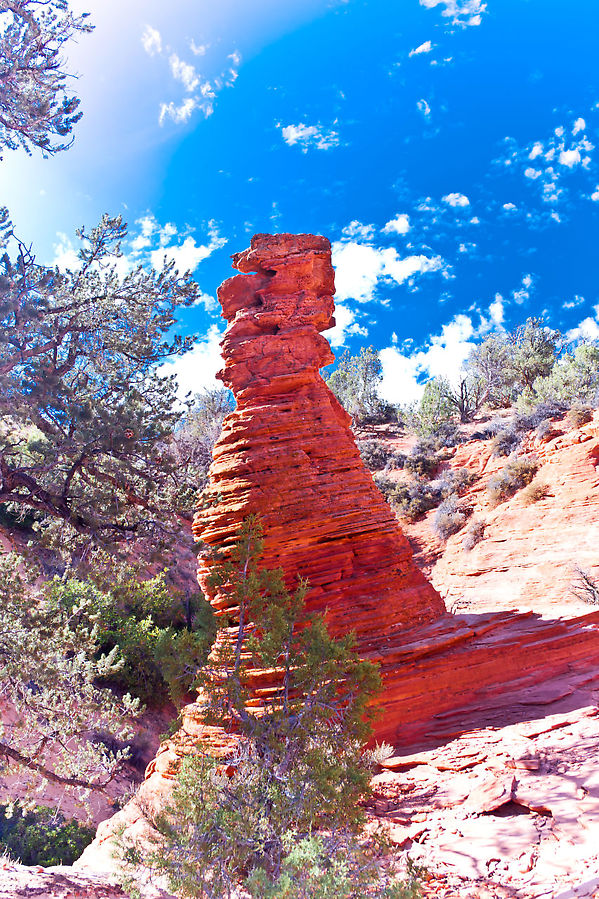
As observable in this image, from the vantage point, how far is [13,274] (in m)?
6.05

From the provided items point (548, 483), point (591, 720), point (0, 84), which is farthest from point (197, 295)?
point (548, 483)

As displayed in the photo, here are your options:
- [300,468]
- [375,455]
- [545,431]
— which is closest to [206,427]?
[375,455]

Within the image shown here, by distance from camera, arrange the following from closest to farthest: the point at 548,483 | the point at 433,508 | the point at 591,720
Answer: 1. the point at 591,720
2. the point at 548,483
3. the point at 433,508

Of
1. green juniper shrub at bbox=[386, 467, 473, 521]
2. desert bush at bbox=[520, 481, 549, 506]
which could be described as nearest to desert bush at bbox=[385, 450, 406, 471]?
green juniper shrub at bbox=[386, 467, 473, 521]

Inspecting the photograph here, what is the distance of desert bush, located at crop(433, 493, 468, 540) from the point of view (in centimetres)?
2130

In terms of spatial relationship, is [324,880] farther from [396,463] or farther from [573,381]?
[573,381]

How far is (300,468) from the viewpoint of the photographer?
32.5 ft

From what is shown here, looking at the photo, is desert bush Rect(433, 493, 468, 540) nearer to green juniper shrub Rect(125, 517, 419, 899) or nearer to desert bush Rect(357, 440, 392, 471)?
desert bush Rect(357, 440, 392, 471)

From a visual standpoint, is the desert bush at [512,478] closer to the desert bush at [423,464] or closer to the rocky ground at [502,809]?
the desert bush at [423,464]

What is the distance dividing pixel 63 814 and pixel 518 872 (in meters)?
13.1

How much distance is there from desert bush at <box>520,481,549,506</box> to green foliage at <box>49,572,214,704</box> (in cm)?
1256

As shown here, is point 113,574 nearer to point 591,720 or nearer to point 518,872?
point 518,872

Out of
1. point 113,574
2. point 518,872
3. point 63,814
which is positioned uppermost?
point 113,574

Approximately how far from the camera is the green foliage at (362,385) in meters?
44.9
